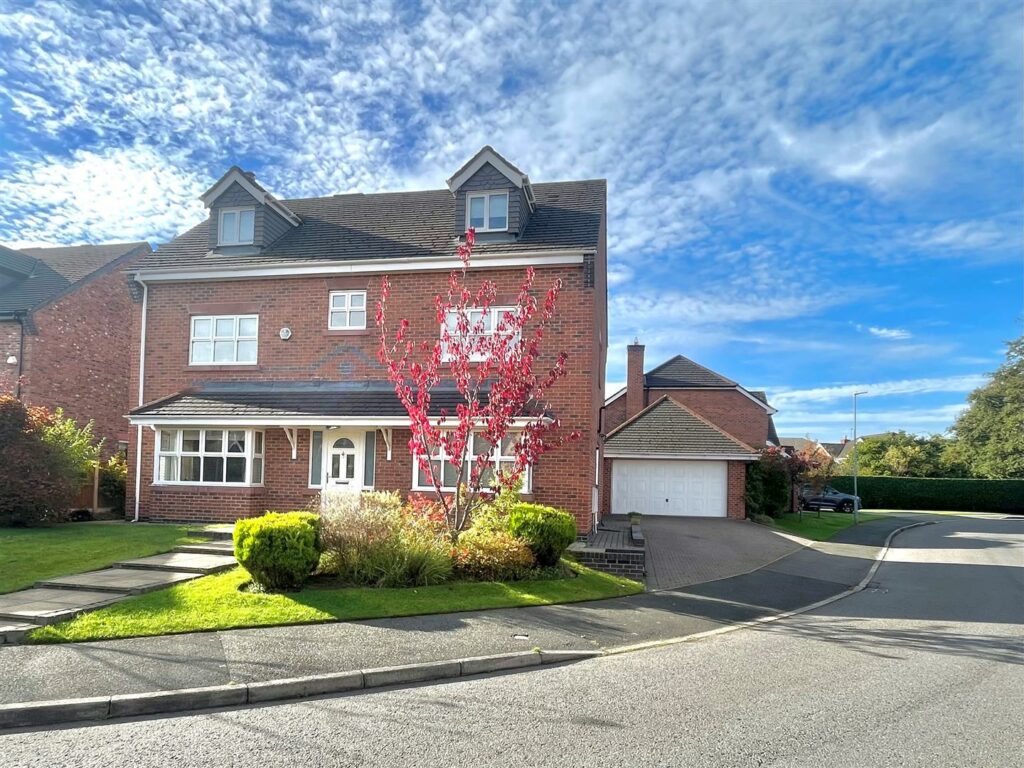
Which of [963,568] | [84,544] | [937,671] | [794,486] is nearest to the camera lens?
[937,671]

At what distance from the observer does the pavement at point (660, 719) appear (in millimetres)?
4789

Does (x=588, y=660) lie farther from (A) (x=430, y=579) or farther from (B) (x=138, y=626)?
(B) (x=138, y=626)

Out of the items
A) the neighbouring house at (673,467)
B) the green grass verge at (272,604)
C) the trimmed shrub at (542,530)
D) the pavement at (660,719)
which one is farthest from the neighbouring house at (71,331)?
the pavement at (660,719)

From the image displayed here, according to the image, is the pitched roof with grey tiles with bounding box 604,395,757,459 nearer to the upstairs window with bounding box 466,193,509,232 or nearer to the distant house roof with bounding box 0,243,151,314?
the upstairs window with bounding box 466,193,509,232

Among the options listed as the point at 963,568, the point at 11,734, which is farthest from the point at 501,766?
the point at 963,568

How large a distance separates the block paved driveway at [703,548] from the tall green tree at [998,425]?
39484 millimetres

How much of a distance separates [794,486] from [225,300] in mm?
25219

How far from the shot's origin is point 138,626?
755 cm

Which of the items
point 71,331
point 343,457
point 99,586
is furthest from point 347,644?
point 71,331

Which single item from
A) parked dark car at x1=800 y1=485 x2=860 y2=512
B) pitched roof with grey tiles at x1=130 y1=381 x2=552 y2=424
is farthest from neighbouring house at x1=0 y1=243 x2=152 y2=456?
parked dark car at x1=800 y1=485 x2=860 y2=512

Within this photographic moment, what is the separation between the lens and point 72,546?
1202 cm

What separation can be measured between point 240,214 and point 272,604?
40.9 ft

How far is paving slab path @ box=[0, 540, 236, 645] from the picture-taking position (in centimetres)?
764

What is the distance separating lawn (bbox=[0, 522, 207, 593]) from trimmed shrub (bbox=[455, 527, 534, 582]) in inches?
217
